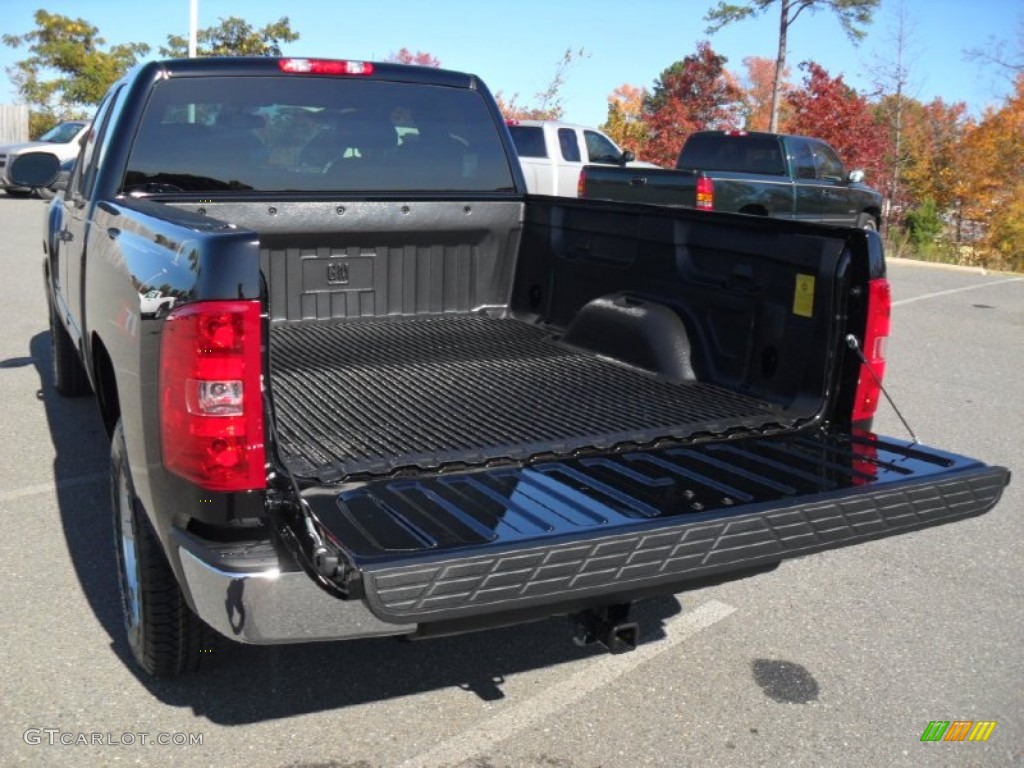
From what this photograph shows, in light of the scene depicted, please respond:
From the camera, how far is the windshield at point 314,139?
13.5 ft

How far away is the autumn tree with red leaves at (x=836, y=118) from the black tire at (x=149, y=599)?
2849cm

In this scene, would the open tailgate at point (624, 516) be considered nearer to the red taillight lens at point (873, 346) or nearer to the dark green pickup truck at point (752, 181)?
the red taillight lens at point (873, 346)

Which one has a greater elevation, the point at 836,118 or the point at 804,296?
the point at 836,118

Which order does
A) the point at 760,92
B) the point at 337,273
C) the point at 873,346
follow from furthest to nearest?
the point at 760,92
the point at 337,273
the point at 873,346

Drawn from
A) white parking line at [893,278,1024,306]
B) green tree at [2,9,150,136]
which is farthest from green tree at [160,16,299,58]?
→ white parking line at [893,278,1024,306]

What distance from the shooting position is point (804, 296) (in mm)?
3504

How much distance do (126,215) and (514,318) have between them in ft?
7.16

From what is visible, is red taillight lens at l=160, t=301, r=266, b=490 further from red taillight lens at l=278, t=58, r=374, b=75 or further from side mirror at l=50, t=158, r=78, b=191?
side mirror at l=50, t=158, r=78, b=191

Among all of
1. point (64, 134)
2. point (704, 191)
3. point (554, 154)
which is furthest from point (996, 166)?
point (64, 134)

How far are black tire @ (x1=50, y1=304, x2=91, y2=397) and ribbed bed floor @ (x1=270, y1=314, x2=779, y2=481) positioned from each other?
2428 millimetres

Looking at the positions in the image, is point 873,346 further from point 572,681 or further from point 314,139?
point 314,139

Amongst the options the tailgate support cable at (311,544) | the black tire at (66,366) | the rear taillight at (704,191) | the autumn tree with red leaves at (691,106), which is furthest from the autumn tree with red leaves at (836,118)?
the tailgate support cable at (311,544)

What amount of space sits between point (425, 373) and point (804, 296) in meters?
1.44

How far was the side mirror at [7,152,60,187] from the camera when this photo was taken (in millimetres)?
5246
